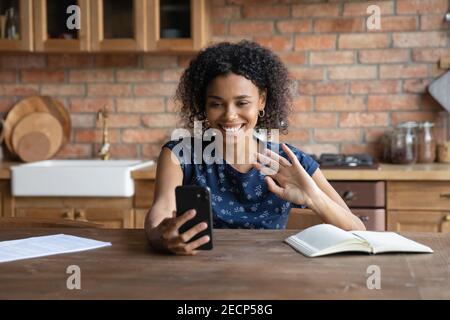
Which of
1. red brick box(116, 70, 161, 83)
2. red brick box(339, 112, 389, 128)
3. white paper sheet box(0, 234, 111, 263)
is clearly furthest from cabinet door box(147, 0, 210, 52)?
white paper sheet box(0, 234, 111, 263)

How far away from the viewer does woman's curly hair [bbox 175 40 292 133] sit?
2.02 meters

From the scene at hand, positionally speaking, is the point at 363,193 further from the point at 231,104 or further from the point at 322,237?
the point at 322,237

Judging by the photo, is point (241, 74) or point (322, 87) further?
point (322, 87)

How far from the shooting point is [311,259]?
1.38 m

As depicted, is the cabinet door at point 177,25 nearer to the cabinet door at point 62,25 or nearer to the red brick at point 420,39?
the cabinet door at point 62,25

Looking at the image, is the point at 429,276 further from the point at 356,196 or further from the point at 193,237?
the point at 356,196

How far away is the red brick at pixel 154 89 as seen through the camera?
142 inches

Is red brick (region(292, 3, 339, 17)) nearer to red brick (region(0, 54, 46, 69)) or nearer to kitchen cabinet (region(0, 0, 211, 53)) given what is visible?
kitchen cabinet (region(0, 0, 211, 53))

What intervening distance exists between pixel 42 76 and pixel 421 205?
224cm

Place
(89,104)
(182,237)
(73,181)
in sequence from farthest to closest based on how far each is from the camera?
(89,104) < (73,181) < (182,237)

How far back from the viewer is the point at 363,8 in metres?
A: 3.41

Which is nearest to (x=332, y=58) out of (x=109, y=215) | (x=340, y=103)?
(x=340, y=103)

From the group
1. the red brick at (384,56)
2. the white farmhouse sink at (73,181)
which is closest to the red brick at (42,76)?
Result: the white farmhouse sink at (73,181)

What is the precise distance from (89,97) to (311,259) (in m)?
2.56
